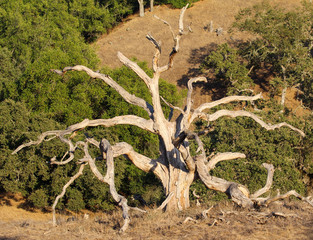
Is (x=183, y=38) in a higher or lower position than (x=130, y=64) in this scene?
higher

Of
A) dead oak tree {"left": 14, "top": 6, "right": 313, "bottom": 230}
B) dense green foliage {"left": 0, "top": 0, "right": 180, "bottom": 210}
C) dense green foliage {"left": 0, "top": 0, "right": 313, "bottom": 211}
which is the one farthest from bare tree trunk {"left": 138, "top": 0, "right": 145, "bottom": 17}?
dead oak tree {"left": 14, "top": 6, "right": 313, "bottom": 230}

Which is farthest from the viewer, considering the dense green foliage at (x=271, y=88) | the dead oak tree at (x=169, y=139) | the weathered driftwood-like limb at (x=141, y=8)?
the weathered driftwood-like limb at (x=141, y=8)

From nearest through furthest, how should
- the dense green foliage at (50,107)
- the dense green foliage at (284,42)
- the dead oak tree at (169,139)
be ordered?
the dead oak tree at (169,139) < the dense green foliage at (50,107) < the dense green foliage at (284,42)

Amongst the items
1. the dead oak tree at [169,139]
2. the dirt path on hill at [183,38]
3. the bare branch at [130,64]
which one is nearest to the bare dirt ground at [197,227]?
the dead oak tree at [169,139]

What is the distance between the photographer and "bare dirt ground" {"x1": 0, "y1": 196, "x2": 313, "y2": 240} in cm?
896

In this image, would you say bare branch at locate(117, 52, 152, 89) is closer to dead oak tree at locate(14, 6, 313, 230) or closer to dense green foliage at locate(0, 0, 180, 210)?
dead oak tree at locate(14, 6, 313, 230)

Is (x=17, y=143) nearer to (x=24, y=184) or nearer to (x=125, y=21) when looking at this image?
(x=24, y=184)

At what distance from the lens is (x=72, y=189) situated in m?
25.8

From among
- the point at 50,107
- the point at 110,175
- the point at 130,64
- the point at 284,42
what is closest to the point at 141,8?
the point at 284,42

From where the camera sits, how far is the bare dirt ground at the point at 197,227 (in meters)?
8.96

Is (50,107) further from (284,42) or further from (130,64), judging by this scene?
(284,42)

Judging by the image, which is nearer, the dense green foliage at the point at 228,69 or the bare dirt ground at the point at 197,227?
the bare dirt ground at the point at 197,227

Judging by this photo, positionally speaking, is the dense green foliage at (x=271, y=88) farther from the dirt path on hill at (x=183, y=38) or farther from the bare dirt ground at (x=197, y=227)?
the bare dirt ground at (x=197, y=227)

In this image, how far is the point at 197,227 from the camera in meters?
9.69
